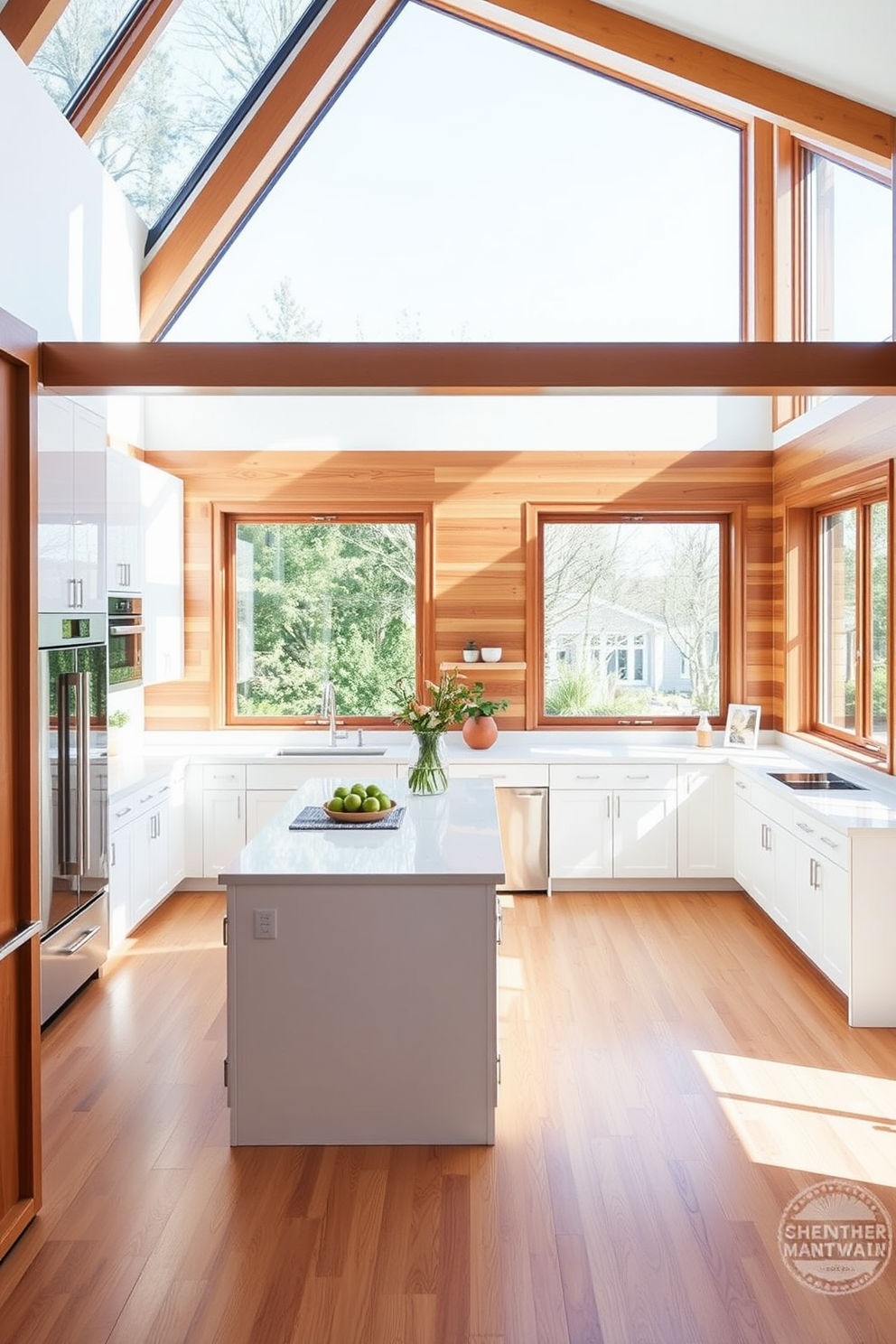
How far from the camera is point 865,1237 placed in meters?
2.64

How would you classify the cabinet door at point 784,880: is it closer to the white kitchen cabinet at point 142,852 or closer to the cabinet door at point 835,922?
the cabinet door at point 835,922

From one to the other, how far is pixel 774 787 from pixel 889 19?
3296mm

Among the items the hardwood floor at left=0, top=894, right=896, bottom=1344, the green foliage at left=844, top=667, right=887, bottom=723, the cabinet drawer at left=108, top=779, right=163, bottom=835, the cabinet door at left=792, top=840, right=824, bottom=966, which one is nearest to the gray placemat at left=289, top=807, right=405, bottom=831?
the hardwood floor at left=0, top=894, right=896, bottom=1344

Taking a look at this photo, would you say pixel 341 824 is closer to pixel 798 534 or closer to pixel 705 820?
pixel 705 820

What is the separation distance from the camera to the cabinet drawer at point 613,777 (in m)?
5.90

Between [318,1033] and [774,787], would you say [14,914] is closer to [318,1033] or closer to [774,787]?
[318,1033]

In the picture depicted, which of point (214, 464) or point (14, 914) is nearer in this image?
point (14, 914)

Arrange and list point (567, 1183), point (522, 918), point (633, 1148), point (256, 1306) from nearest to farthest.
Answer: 1. point (256, 1306)
2. point (567, 1183)
3. point (633, 1148)
4. point (522, 918)

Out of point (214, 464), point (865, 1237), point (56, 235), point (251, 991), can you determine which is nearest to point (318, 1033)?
point (251, 991)

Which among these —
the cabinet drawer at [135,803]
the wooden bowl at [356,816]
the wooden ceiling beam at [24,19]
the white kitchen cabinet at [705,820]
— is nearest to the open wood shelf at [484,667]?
the white kitchen cabinet at [705,820]

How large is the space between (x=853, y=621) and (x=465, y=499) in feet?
7.98

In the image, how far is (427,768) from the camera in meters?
4.37

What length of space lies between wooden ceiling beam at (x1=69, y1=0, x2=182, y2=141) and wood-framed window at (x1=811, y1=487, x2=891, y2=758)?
13.7ft

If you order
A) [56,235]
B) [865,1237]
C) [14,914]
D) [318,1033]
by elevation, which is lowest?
[865,1237]
